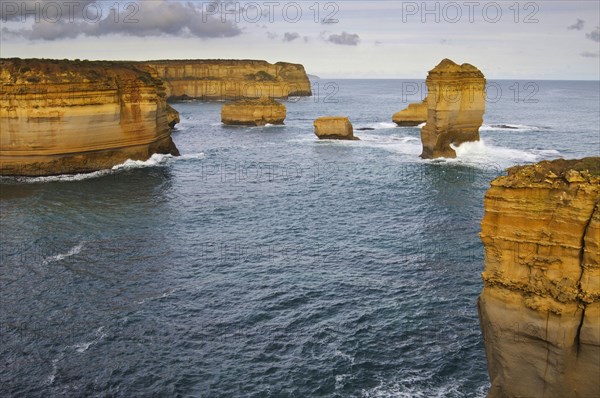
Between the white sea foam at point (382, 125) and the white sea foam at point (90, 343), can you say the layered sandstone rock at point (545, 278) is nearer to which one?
the white sea foam at point (90, 343)

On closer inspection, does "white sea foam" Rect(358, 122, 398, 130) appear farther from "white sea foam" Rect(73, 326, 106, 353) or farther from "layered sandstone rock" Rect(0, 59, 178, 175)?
"white sea foam" Rect(73, 326, 106, 353)

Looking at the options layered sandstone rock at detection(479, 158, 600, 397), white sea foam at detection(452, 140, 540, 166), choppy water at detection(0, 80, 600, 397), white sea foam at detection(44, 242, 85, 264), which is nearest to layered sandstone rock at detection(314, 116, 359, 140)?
white sea foam at detection(452, 140, 540, 166)

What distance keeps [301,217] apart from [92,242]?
16274 millimetres

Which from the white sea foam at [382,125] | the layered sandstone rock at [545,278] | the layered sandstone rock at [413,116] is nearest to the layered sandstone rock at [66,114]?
the layered sandstone rock at [545,278]

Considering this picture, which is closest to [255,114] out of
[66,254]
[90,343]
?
[66,254]

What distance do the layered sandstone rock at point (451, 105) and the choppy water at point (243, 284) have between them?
7160 millimetres

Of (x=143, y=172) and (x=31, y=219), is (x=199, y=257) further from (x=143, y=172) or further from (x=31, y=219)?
(x=143, y=172)

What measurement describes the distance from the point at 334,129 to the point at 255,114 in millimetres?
30417

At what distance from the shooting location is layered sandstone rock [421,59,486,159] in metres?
66.1

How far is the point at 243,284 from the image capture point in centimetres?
3198

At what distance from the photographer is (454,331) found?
84.7 ft

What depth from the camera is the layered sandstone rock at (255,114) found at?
117 metres

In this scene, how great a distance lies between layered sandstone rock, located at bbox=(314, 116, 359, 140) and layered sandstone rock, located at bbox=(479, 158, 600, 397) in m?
74.1

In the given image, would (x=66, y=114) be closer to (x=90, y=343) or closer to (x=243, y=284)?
(x=243, y=284)
